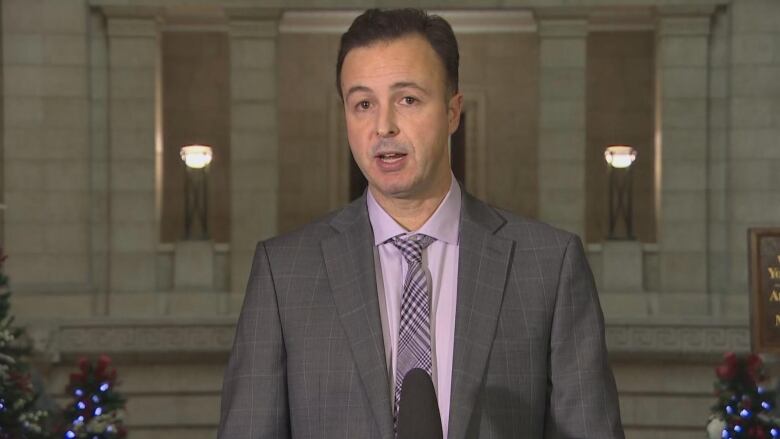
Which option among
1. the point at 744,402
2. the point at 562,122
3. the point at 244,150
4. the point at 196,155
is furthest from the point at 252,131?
the point at 744,402

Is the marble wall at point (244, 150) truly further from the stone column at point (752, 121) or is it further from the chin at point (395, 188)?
the chin at point (395, 188)

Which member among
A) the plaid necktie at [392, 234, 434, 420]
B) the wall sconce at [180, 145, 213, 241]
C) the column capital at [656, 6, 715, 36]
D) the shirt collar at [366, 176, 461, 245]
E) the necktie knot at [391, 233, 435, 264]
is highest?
the column capital at [656, 6, 715, 36]

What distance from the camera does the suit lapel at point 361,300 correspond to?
9.64 ft

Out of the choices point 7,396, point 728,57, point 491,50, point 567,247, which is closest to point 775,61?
point 728,57

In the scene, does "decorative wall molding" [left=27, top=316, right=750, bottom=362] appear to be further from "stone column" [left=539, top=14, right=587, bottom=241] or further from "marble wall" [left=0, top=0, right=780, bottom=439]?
"stone column" [left=539, top=14, right=587, bottom=241]

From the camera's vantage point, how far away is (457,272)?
3.12m

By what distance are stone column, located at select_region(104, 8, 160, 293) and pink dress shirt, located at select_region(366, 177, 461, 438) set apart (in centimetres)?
1890

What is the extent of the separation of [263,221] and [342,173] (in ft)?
18.6

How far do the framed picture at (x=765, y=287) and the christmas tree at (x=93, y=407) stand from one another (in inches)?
259

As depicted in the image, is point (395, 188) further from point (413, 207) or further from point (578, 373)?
point (578, 373)

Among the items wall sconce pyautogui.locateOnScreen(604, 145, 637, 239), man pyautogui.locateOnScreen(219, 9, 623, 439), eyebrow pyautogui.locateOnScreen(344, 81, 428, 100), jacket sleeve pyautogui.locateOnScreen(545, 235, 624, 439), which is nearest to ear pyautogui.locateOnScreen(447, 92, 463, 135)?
man pyautogui.locateOnScreen(219, 9, 623, 439)

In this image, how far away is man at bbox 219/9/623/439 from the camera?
9.77ft

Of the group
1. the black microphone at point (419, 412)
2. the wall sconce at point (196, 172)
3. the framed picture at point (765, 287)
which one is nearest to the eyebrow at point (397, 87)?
the black microphone at point (419, 412)

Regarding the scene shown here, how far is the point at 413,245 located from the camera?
310 cm
